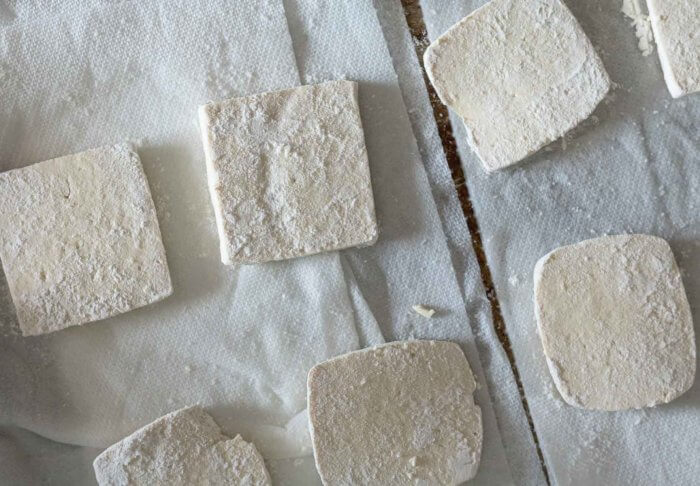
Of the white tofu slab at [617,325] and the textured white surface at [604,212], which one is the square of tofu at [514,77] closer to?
the textured white surface at [604,212]

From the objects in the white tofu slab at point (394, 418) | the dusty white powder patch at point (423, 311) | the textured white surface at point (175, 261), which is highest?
the textured white surface at point (175, 261)

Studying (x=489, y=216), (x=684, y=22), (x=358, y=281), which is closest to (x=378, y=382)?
(x=358, y=281)

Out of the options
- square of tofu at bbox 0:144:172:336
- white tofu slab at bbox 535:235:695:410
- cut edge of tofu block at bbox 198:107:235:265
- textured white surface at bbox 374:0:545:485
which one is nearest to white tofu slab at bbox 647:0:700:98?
white tofu slab at bbox 535:235:695:410

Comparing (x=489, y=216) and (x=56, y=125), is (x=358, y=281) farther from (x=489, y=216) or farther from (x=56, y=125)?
(x=56, y=125)

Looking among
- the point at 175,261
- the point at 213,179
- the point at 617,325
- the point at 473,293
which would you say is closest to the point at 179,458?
the point at 175,261

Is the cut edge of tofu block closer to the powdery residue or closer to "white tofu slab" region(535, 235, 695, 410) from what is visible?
"white tofu slab" region(535, 235, 695, 410)

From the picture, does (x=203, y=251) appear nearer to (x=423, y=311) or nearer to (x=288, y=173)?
(x=288, y=173)

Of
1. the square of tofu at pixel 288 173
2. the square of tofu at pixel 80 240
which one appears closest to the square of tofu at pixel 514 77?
the square of tofu at pixel 288 173
